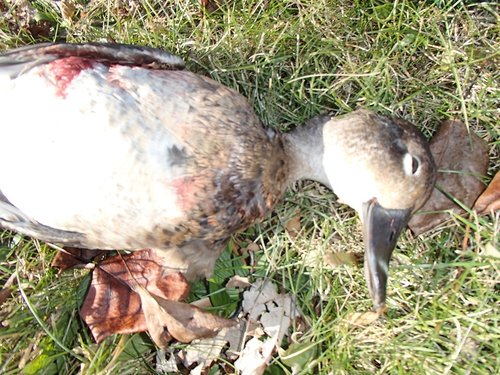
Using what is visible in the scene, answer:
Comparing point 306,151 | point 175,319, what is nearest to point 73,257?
point 175,319

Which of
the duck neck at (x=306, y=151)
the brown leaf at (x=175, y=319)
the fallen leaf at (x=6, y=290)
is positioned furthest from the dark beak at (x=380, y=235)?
the fallen leaf at (x=6, y=290)

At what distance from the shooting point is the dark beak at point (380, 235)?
3.38 m

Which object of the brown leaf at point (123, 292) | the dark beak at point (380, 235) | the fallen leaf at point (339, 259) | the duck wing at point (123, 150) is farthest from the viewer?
the fallen leaf at point (339, 259)

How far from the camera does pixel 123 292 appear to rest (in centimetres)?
385

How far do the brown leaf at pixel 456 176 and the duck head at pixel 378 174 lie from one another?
0.53 m

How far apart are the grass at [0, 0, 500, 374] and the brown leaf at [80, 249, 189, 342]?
13 cm

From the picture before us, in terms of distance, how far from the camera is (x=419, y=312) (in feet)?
12.8

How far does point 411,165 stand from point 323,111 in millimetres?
996

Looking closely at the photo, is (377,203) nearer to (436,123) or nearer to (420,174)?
(420,174)

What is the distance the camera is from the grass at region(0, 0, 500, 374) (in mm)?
3848

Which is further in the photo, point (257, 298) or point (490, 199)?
point (257, 298)

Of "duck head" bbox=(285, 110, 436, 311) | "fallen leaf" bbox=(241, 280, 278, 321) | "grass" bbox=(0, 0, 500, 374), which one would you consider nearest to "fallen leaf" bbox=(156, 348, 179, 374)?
"grass" bbox=(0, 0, 500, 374)

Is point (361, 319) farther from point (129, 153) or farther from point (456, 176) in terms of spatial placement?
point (129, 153)

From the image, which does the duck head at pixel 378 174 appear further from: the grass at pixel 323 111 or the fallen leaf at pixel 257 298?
the fallen leaf at pixel 257 298
